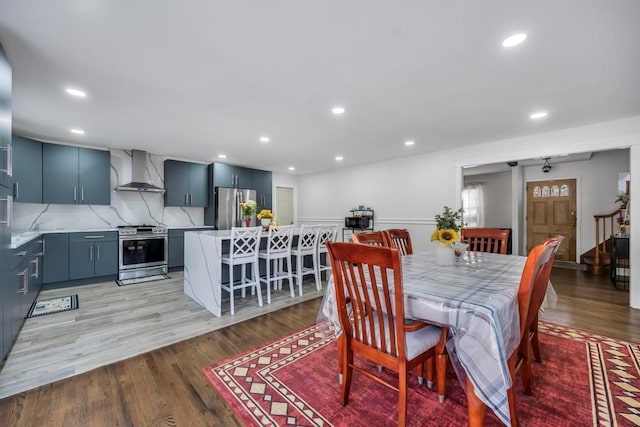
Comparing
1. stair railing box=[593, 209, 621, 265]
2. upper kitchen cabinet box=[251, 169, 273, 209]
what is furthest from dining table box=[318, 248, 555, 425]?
upper kitchen cabinet box=[251, 169, 273, 209]

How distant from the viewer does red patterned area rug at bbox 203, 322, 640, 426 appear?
1.52 m

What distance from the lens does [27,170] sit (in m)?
3.95

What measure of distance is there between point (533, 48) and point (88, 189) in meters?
6.01

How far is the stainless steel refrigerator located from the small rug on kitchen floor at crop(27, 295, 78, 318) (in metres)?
2.59

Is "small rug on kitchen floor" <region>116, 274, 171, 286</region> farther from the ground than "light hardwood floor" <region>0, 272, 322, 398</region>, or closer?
farther from the ground

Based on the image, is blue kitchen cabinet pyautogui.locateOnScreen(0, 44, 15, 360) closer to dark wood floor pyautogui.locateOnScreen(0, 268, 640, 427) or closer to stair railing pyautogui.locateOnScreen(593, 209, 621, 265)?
dark wood floor pyautogui.locateOnScreen(0, 268, 640, 427)

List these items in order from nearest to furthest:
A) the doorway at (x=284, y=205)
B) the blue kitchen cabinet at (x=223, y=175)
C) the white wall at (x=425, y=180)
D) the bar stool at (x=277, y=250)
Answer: the white wall at (x=425, y=180) → the bar stool at (x=277, y=250) → the blue kitchen cabinet at (x=223, y=175) → the doorway at (x=284, y=205)

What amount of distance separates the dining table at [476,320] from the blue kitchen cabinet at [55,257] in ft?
15.1

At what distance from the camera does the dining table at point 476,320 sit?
1173 millimetres

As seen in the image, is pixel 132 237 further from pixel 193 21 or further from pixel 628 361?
pixel 628 361

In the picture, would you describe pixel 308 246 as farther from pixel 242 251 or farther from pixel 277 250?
pixel 242 251

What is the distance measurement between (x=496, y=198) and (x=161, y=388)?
25.9 ft

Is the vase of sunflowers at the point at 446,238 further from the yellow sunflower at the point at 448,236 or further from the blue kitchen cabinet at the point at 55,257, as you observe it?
the blue kitchen cabinet at the point at 55,257

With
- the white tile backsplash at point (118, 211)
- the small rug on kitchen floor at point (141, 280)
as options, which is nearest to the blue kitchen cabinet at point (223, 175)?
the white tile backsplash at point (118, 211)
